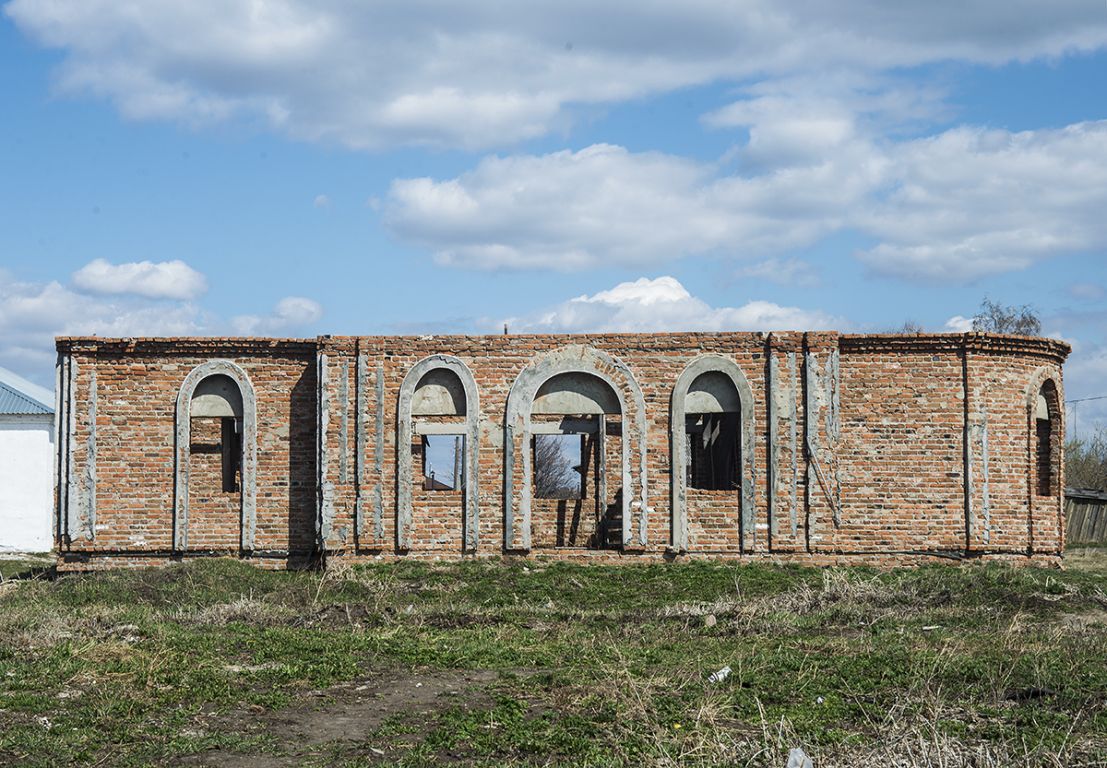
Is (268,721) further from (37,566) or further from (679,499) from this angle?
(37,566)

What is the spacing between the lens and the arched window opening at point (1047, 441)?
21.2 metres

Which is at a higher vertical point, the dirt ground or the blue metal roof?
the blue metal roof

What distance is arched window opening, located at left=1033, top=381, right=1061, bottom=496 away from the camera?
21156mm

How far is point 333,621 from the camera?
15055mm

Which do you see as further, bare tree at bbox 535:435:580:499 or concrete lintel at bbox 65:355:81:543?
bare tree at bbox 535:435:580:499

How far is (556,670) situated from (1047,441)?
45.2ft

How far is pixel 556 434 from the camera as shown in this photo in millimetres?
20469

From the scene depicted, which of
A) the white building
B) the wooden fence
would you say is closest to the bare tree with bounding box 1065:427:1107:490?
the wooden fence

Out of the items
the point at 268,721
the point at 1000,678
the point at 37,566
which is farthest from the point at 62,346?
the point at 1000,678

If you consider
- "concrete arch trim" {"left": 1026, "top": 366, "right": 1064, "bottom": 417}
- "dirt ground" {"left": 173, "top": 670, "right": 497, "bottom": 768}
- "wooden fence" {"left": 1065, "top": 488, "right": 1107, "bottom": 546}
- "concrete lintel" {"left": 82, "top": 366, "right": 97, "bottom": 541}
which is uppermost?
"concrete arch trim" {"left": 1026, "top": 366, "right": 1064, "bottom": 417}

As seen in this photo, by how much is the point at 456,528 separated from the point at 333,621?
18.1 feet

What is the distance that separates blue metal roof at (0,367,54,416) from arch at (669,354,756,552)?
1837 centimetres

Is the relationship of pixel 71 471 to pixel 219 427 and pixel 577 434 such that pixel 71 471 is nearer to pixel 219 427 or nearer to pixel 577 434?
pixel 219 427

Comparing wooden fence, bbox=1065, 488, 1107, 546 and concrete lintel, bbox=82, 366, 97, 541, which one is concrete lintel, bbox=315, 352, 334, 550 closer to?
concrete lintel, bbox=82, 366, 97, 541
